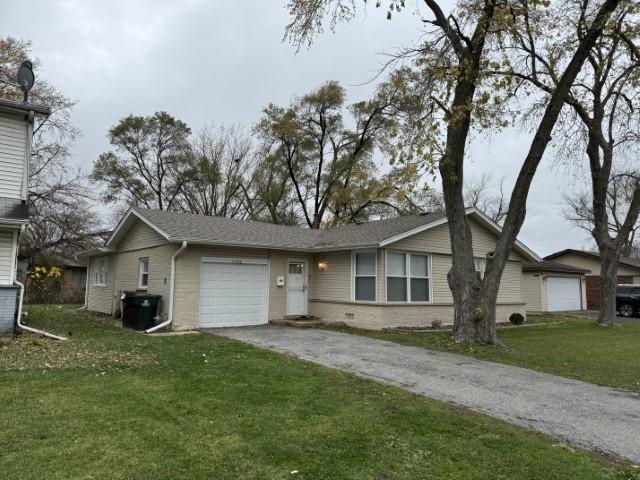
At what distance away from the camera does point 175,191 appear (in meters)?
28.8

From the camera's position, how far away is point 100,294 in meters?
17.3

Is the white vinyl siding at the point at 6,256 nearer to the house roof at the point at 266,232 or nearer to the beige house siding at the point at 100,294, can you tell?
the house roof at the point at 266,232

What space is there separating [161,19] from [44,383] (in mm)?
10505

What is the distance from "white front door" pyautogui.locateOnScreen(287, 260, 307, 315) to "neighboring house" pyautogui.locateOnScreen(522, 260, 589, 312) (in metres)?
14.0

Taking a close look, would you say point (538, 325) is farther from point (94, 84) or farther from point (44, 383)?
point (94, 84)

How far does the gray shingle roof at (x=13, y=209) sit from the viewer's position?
29.1 feet

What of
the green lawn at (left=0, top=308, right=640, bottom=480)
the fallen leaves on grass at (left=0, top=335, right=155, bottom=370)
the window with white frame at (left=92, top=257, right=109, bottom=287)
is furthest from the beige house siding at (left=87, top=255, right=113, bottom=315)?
the green lawn at (left=0, top=308, right=640, bottom=480)

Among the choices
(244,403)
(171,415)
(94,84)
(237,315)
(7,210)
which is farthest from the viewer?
(94,84)

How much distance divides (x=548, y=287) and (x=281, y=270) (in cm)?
1654

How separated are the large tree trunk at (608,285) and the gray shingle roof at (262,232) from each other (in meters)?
7.96

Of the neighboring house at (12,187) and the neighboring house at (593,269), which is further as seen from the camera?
the neighboring house at (593,269)

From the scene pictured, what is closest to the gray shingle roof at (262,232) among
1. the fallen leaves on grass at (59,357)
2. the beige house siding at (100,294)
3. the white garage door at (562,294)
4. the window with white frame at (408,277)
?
the window with white frame at (408,277)

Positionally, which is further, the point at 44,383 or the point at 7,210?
the point at 7,210

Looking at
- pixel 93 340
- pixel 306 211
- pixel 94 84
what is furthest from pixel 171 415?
pixel 306 211
